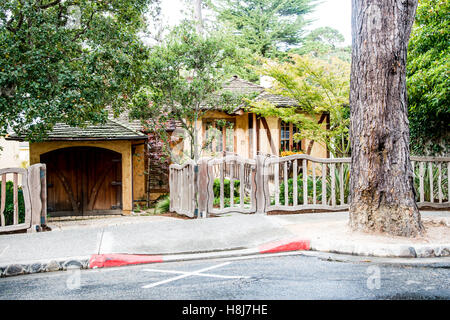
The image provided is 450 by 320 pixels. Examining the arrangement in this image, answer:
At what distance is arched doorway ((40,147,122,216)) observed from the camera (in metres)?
14.4

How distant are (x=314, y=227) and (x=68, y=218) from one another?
998 centimetres

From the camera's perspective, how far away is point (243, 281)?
14.8 ft

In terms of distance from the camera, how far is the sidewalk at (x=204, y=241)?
566 cm

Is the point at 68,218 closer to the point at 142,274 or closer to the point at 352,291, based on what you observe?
the point at 142,274

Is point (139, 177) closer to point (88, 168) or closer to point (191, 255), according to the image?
point (88, 168)

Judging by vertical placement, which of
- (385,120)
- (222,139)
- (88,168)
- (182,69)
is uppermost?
(182,69)

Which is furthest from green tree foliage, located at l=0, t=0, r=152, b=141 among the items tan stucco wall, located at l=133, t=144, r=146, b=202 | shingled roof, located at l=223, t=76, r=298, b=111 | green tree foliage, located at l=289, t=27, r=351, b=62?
green tree foliage, located at l=289, t=27, r=351, b=62

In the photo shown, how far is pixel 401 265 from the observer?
517 cm

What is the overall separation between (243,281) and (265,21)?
2774 centimetres

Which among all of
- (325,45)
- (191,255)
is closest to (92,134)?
(191,255)

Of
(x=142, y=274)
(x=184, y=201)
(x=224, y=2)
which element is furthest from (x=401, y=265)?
(x=224, y=2)

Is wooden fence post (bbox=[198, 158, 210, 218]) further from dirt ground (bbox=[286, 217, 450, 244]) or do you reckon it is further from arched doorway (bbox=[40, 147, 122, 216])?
arched doorway (bbox=[40, 147, 122, 216])

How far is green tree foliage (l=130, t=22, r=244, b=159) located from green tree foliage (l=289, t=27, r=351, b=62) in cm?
1459
